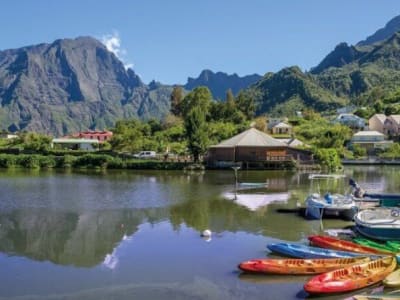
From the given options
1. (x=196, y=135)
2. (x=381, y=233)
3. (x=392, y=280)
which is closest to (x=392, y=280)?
(x=392, y=280)

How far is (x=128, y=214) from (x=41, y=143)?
69.2m

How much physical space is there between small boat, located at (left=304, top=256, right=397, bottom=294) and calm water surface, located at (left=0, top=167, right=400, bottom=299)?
→ 1.64 feet

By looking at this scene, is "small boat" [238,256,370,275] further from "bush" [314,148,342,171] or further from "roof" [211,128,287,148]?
"roof" [211,128,287,148]

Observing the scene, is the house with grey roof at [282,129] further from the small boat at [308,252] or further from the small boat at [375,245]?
the small boat at [308,252]

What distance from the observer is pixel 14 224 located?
31.0m

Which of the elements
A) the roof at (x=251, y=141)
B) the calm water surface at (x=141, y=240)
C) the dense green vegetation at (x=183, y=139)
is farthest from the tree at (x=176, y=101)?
the calm water surface at (x=141, y=240)

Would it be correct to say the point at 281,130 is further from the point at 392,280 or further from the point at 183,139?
the point at 392,280

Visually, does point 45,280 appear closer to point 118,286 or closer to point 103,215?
point 118,286

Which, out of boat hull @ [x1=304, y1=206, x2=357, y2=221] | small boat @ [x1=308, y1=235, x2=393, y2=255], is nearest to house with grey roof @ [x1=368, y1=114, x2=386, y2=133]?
boat hull @ [x1=304, y1=206, x2=357, y2=221]

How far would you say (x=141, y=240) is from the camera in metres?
26.6

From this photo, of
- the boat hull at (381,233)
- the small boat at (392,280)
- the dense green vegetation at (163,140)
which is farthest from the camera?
the dense green vegetation at (163,140)

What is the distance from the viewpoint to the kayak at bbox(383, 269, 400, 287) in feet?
58.2

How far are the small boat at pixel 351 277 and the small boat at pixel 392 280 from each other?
253 mm

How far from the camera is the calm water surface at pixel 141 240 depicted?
1862 cm
